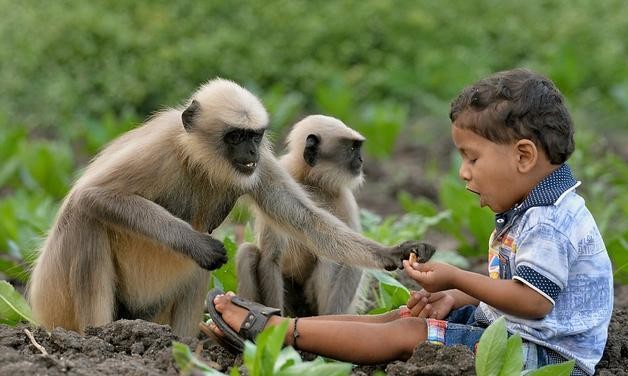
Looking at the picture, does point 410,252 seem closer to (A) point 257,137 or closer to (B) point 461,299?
(B) point 461,299

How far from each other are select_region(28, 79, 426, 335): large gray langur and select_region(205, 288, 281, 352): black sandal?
1.08ft

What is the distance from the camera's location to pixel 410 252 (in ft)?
18.7

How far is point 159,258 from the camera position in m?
6.29

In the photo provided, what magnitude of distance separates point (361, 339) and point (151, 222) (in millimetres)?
1234

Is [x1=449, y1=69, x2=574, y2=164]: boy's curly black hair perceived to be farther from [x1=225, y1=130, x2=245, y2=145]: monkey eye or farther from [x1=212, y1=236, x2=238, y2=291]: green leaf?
[x1=212, y1=236, x2=238, y2=291]: green leaf

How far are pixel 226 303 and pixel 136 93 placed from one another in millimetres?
8590

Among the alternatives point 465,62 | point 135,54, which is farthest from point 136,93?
point 465,62

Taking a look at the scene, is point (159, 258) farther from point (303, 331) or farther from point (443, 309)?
point (443, 309)

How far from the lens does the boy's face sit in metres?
5.26

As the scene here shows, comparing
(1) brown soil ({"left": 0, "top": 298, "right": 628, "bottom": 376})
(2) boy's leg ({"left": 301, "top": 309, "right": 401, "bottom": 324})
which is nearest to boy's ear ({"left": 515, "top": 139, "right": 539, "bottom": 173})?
(1) brown soil ({"left": 0, "top": 298, "right": 628, "bottom": 376})

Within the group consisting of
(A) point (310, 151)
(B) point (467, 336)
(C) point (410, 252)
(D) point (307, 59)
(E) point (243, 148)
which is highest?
(D) point (307, 59)

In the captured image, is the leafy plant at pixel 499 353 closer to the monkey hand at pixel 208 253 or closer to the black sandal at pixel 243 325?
the black sandal at pixel 243 325

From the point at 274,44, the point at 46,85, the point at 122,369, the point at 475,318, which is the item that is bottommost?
the point at 122,369

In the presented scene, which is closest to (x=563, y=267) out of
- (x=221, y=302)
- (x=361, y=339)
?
(x=361, y=339)
